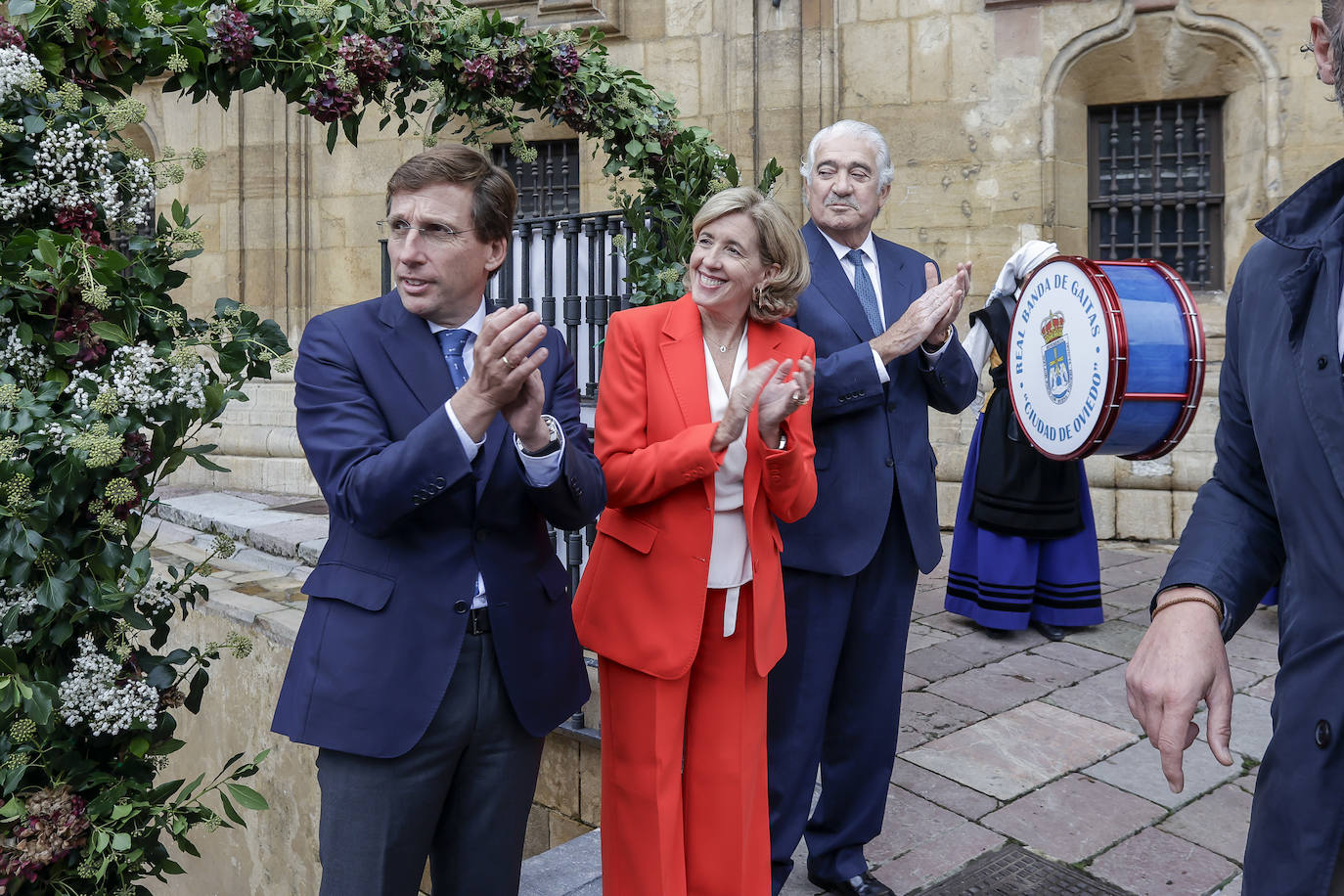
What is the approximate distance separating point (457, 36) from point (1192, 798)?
341cm

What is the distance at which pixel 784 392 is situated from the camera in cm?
263

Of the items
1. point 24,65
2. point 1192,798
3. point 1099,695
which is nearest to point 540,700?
point 24,65

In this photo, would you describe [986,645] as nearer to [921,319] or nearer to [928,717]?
[928,717]

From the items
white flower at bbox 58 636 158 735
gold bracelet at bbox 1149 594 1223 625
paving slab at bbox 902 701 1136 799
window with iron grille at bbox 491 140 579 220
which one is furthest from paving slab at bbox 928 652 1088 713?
window with iron grille at bbox 491 140 579 220

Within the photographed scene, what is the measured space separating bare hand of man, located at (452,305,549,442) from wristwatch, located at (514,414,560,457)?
0.15 m

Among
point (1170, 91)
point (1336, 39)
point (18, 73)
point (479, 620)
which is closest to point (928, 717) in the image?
point (479, 620)

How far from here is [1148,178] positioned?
27.6 feet

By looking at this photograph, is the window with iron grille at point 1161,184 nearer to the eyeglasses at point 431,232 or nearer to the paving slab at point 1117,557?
the paving slab at point 1117,557

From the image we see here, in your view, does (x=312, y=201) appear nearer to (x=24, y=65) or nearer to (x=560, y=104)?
(x=560, y=104)

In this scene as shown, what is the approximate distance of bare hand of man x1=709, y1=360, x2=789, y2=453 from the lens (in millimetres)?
2592

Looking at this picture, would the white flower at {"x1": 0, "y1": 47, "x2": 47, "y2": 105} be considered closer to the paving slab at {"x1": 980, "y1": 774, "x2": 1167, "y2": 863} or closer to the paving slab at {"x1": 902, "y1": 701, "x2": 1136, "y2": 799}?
the paving slab at {"x1": 980, "y1": 774, "x2": 1167, "y2": 863}

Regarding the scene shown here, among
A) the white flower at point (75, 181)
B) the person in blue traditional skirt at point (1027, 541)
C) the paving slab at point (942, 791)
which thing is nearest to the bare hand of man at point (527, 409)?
the white flower at point (75, 181)

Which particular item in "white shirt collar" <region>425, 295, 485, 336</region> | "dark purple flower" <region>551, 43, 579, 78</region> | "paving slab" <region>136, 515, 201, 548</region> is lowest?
"paving slab" <region>136, 515, 201, 548</region>

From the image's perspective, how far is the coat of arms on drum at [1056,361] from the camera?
3.81 meters
